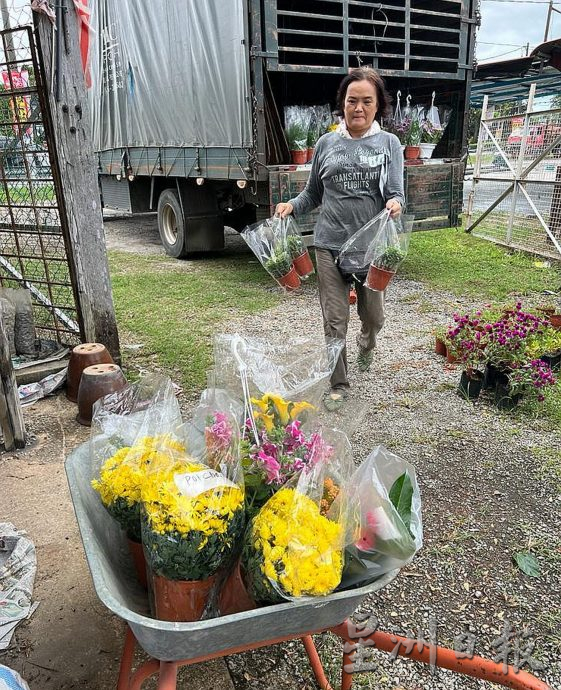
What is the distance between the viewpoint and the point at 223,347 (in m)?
1.46

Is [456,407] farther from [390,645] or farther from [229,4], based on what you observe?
[229,4]

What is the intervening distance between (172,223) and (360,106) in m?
5.13

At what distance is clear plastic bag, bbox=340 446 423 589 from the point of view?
3.33 feet

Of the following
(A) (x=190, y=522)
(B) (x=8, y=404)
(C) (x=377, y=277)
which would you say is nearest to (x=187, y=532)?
(A) (x=190, y=522)

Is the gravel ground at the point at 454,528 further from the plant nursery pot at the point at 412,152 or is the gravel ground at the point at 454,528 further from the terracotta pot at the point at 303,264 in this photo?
the plant nursery pot at the point at 412,152

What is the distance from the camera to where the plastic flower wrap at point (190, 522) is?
1.01 metres

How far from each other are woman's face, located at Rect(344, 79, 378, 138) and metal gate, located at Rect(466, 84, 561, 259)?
4.55 m

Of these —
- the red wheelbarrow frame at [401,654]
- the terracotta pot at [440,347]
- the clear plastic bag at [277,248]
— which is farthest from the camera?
the terracotta pot at [440,347]

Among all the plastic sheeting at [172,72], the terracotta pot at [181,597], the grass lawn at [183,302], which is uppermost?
the plastic sheeting at [172,72]

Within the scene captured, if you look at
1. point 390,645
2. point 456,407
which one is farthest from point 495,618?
point 456,407

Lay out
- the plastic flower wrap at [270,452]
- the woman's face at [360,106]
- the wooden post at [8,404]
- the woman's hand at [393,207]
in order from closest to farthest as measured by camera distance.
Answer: the plastic flower wrap at [270,452] < the wooden post at [8,404] < the woman's face at [360,106] < the woman's hand at [393,207]

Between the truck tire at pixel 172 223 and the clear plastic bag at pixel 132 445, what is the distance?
565 cm

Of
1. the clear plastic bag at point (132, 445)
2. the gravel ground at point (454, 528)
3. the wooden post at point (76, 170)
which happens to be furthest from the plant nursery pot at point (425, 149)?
the clear plastic bag at point (132, 445)

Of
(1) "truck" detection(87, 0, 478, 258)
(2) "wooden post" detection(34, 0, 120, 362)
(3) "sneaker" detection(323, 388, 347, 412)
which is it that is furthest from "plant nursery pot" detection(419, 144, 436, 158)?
(2) "wooden post" detection(34, 0, 120, 362)
